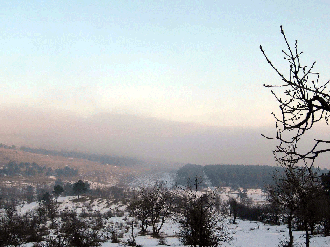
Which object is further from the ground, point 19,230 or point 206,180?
point 19,230

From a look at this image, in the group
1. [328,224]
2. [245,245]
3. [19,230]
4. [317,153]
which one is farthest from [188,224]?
[328,224]

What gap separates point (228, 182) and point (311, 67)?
7025 inches

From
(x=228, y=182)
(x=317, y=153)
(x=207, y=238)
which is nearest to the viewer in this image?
(x=317, y=153)

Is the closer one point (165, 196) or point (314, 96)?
point (314, 96)

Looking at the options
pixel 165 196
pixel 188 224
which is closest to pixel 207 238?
pixel 188 224

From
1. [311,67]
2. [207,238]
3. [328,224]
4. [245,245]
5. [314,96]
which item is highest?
[311,67]

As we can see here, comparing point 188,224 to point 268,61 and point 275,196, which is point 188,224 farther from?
point 268,61

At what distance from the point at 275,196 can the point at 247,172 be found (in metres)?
172

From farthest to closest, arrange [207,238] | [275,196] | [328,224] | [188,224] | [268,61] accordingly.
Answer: [328,224]
[275,196]
[188,224]
[207,238]
[268,61]

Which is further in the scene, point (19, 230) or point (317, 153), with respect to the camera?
point (19, 230)

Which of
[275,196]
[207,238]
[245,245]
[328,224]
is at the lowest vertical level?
[245,245]

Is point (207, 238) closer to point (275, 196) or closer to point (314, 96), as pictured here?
point (275, 196)

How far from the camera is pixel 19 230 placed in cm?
2064

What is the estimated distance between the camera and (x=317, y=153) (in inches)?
153
